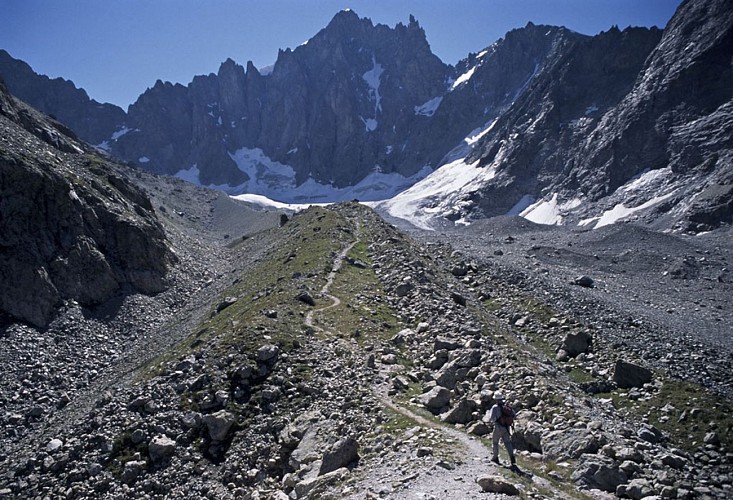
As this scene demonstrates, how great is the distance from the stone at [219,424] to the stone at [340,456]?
6.85 meters

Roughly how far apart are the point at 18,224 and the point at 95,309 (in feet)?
39.9

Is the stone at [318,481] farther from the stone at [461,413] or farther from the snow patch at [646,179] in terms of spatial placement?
the snow patch at [646,179]

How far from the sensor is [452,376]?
25422mm

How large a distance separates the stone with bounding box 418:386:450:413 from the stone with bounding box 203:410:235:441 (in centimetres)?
941

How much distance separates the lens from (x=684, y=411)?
24078 mm

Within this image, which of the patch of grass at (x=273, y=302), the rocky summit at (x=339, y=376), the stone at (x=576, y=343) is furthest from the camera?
the stone at (x=576, y=343)

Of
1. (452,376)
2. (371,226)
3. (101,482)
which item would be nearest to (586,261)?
(371,226)

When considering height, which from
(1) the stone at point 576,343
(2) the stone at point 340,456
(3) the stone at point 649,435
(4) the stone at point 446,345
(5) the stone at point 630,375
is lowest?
(2) the stone at point 340,456

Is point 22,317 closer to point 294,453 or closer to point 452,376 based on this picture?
point 294,453

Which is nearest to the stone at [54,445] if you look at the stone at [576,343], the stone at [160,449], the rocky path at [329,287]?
the stone at [160,449]

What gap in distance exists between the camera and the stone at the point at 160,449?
23031 millimetres

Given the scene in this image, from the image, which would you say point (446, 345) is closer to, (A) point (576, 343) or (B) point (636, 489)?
(A) point (576, 343)

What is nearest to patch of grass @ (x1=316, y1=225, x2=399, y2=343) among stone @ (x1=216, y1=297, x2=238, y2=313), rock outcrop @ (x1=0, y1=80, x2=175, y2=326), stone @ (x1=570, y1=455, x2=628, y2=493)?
stone @ (x1=216, y1=297, x2=238, y2=313)

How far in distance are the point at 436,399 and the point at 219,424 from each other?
1055cm
